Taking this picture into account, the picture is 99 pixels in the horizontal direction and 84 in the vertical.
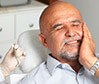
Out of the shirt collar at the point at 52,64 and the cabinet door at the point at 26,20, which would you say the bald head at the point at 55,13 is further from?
the cabinet door at the point at 26,20

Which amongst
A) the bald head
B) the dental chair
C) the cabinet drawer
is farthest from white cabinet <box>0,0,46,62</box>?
the bald head

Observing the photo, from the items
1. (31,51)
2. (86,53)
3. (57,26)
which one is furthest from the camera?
(31,51)

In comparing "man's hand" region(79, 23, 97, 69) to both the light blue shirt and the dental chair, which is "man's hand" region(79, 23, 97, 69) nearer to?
the light blue shirt

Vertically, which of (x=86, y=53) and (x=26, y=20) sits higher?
(x=86, y=53)

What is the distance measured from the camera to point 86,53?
1.45 m

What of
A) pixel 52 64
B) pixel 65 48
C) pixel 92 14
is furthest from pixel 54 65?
pixel 92 14

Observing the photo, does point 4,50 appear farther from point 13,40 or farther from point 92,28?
point 92,28

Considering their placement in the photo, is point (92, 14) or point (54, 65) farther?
point (92, 14)

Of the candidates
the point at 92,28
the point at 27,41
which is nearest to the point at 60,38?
the point at 27,41

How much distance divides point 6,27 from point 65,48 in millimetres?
1350

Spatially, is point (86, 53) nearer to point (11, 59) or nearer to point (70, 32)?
point (70, 32)

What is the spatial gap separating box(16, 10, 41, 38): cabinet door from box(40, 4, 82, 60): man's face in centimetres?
121

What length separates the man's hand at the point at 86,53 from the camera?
1.42 meters

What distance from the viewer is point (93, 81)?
151cm
